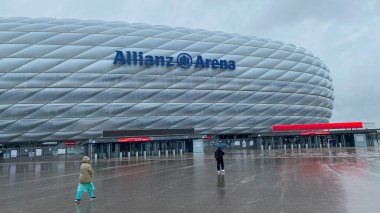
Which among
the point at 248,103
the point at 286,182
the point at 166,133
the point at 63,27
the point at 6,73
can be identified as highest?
the point at 63,27

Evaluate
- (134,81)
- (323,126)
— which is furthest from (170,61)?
(323,126)

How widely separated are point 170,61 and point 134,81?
20.8 feet

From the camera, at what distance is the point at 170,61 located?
151 ft

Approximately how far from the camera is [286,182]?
1045cm

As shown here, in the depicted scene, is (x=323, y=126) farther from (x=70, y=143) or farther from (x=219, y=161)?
(x=70, y=143)

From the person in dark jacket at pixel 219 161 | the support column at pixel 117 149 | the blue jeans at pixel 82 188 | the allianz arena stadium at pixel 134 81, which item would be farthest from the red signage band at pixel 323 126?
the blue jeans at pixel 82 188

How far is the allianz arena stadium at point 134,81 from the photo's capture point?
132 ft

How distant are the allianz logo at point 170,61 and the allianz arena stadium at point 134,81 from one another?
152 millimetres

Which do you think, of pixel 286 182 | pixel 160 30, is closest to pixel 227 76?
pixel 160 30

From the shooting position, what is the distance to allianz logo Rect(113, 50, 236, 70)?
43.9 meters

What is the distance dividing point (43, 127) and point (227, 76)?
28.1 meters

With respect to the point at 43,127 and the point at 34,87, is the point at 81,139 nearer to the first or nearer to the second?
the point at 43,127

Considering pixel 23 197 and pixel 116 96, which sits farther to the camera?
pixel 116 96

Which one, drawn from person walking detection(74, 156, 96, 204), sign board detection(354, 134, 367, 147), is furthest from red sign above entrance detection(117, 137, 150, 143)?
sign board detection(354, 134, 367, 147)
